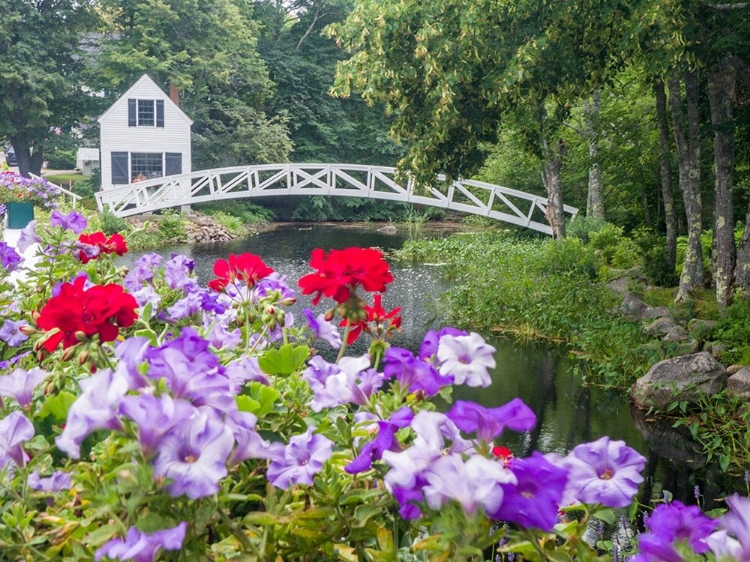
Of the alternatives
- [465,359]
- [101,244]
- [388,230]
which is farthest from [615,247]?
[388,230]

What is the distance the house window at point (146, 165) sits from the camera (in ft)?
84.1

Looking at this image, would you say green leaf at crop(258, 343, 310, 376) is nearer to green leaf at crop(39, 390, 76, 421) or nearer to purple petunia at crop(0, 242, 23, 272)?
green leaf at crop(39, 390, 76, 421)

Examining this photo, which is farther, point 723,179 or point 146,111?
point 146,111

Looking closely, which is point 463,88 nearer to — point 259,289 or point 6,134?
point 259,289

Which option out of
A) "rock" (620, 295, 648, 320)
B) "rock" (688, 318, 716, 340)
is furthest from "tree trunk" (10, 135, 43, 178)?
"rock" (688, 318, 716, 340)

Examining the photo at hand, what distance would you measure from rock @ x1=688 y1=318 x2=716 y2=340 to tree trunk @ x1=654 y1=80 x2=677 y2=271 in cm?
263

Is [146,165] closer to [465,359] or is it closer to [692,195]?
[692,195]

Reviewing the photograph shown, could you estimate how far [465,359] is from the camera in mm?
1381

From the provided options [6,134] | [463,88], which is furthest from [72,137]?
[463,88]

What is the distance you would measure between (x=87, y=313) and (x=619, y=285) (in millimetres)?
9267

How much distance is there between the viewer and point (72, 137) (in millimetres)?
27656

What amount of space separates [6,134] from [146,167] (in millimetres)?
4209

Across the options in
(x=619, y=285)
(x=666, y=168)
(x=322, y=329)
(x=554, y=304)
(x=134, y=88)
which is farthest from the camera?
(x=134, y=88)

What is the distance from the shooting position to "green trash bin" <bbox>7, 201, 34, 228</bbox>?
1127 centimetres
